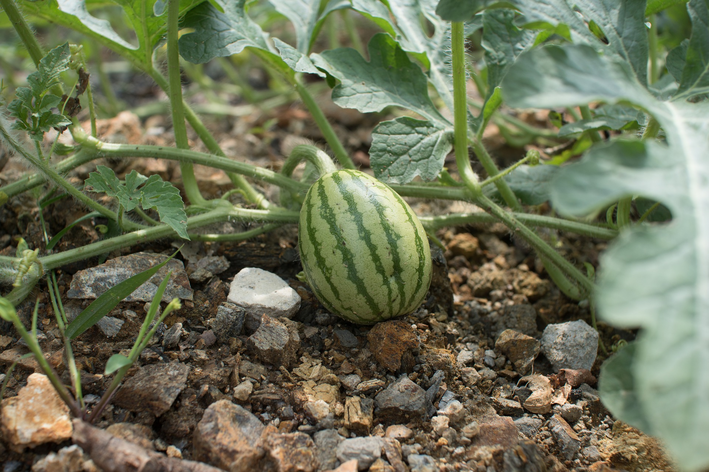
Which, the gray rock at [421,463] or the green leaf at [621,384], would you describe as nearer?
the green leaf at [621,384]

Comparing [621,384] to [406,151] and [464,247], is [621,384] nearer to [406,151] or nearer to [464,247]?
[406,151]

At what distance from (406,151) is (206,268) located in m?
0.90

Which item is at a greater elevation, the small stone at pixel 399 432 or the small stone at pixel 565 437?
the small stone at pixel 399 432

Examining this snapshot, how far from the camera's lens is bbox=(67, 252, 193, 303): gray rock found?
1.84 metres

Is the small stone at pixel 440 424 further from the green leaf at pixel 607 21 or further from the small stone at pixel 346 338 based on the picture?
the green leaf at pixel 607 21

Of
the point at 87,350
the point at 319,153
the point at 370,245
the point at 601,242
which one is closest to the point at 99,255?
the point at 87,350

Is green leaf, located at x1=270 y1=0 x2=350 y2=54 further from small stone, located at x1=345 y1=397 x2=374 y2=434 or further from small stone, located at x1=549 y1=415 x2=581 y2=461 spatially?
small stone, located at x1=549 y1=415 x2=581 y2=461

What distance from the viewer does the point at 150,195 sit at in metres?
1.71

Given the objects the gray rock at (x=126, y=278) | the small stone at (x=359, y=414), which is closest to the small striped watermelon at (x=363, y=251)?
the small stone at (x=359, y=414)

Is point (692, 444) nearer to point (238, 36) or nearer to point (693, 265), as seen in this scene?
point (693, 265)

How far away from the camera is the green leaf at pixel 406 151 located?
193cm

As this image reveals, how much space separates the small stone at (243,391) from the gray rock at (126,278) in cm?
45

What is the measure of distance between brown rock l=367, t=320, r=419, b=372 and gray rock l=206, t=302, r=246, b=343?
46cm

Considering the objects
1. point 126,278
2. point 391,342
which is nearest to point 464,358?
point 391,342
